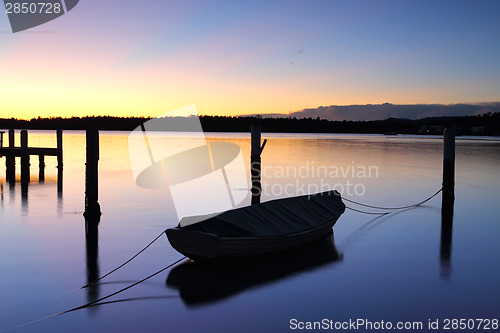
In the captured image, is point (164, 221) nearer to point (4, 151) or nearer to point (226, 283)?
point (226, 283)

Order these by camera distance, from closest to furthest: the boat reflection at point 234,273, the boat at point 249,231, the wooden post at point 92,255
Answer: the boat reflection at point 234,273 → the wooden post at point 92,255 → the boat at point 249,231

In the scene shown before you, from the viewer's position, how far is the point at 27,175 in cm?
3048

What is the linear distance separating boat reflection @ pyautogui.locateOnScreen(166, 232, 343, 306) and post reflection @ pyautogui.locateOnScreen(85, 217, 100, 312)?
155 centimetres

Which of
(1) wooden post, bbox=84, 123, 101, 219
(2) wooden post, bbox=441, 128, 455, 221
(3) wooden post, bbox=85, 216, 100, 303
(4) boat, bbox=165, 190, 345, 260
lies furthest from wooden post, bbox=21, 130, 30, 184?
(2) wooden post, bbox=441, 128, 455, 221

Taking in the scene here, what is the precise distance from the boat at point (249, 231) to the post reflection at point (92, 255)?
1930 mm

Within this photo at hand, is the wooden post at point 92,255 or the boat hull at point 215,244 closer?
the wooden post at point 92,255

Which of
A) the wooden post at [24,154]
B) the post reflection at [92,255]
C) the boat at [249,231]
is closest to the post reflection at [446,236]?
the boat at [249,231]

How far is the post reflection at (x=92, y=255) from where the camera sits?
938cm

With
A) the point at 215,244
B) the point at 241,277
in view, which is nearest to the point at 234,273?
the point at 241,277

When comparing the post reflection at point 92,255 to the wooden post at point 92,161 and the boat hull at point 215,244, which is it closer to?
the wooden post at point 92,161

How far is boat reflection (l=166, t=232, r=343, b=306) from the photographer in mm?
9363

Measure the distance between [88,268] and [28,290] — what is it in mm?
1795

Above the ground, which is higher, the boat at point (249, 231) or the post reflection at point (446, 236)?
the boat at point (249, 231)

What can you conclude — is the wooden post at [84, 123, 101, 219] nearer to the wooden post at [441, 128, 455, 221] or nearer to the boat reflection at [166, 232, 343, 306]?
the boat reflection at [166, 232, 343, 306]
